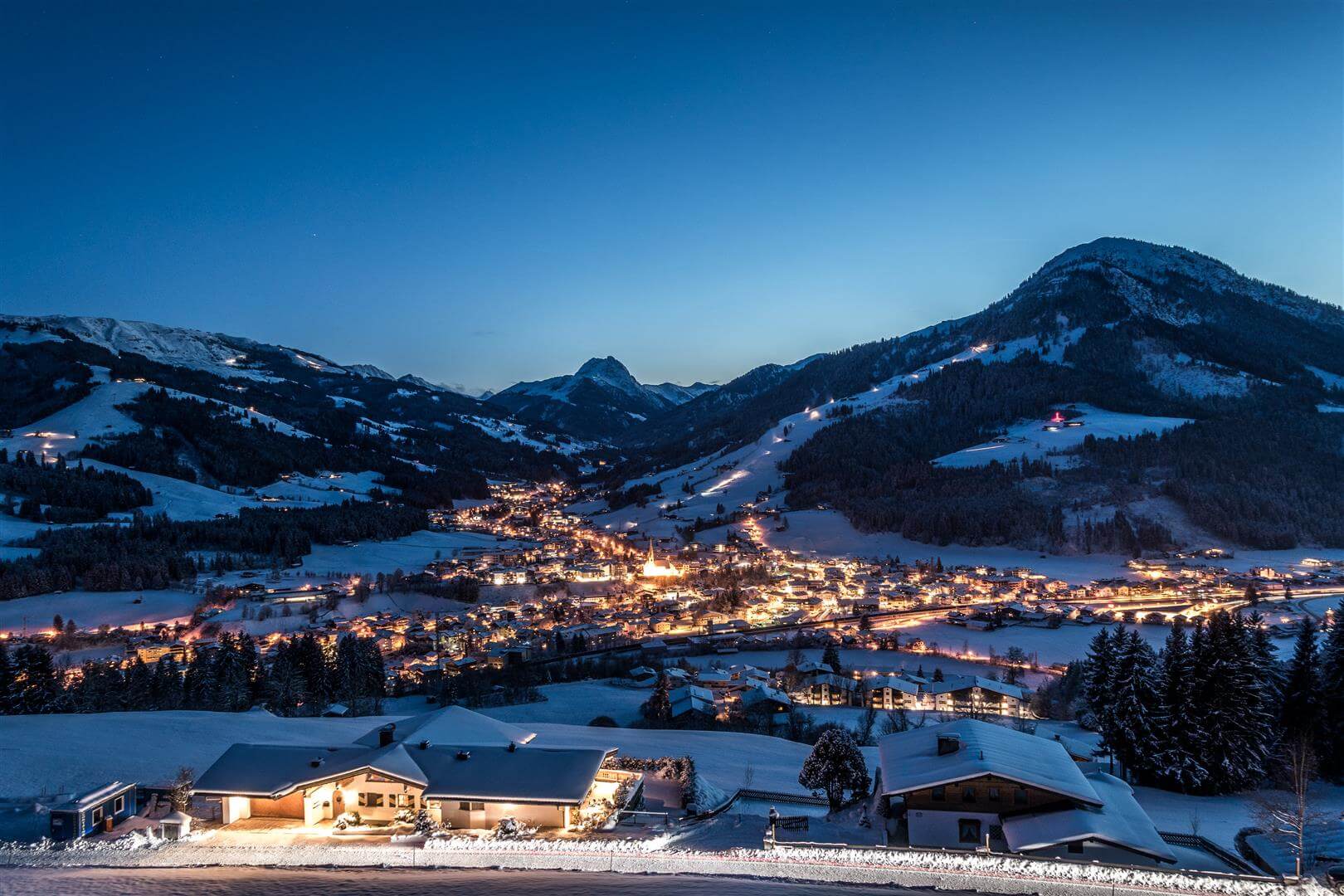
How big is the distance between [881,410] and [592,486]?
7069 cm

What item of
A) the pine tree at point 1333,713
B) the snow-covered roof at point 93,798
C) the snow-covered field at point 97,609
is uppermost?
the snow-covered field at point 97,609

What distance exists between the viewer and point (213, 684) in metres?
36.1

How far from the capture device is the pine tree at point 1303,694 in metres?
A: 24.8

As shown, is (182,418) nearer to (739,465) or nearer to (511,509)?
(511,509)

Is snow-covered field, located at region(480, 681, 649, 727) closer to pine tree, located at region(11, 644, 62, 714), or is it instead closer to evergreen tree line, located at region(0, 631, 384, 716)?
evergreen tree line, located at region(0, 631, 384, 716)

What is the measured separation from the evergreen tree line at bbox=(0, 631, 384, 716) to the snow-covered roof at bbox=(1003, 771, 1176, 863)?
28.4m

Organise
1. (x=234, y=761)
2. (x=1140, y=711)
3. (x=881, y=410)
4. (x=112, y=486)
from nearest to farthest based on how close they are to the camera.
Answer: (x=234, y=761) < (x=1140, y=711) < (x=112, y=486) < (x=881, y=410)

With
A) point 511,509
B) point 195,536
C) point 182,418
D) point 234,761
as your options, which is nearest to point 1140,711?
point 234,761

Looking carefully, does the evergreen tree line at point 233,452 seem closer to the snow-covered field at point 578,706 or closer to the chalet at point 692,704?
the snow-covered field at point 578,706

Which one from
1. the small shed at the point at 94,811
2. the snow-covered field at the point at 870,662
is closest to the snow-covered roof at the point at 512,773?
the small shed at the point at 94,811

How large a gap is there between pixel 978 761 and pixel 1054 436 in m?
118

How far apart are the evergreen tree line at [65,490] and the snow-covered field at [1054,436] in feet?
369

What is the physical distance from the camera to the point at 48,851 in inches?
683

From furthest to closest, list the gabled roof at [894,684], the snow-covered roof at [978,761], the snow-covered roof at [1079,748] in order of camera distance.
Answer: the gabled roof at [894,684] < the snow-covered roof at [1079,748] < the snow-covered roof at [978,761]
